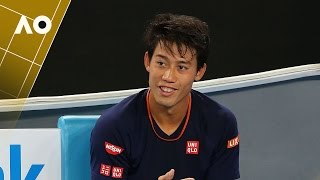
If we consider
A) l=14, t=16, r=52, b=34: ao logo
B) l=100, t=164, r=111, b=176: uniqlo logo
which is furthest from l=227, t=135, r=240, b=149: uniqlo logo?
l=14, t=16, r=52, b=34: ao logo

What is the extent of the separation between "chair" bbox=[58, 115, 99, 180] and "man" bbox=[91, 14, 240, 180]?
0.04 m

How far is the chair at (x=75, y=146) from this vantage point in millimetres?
1237

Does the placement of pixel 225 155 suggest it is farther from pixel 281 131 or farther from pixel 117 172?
pixel 281 131

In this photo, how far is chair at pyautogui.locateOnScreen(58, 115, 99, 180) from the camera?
124 centimetres

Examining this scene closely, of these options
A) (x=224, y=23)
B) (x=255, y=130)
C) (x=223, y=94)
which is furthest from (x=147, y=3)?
(x=255, y=130)

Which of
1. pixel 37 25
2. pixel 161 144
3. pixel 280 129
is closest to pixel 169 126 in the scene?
pixel 161 144

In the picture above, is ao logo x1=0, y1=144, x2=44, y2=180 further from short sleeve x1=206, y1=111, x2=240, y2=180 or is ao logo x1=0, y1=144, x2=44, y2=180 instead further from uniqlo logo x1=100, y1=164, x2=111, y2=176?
short sleeve x1=206, y1=111, x2=240, y2=180

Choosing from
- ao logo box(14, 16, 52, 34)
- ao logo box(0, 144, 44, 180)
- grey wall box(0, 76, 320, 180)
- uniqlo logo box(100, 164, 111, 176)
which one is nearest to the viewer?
uniqlo logo box(100, 164, 111, 176)

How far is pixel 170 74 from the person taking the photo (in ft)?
4.01

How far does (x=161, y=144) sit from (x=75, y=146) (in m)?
0.19

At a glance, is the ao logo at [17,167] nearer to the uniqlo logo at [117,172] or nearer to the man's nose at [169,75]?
the uniqlo logo at [117,172]

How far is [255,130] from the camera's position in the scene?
2.00 meters

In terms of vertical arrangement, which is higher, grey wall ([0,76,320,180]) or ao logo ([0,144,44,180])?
grey wall ([0,76,320,180])

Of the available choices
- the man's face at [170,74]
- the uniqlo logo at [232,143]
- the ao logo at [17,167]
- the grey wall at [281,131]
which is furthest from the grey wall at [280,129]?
the ao logo at [17,167]
